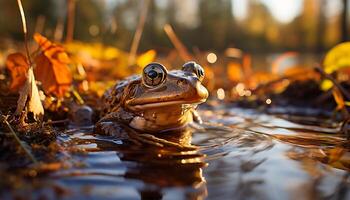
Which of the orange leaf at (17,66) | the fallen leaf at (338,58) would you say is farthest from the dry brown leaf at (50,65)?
the fallen leaf at (338,58)

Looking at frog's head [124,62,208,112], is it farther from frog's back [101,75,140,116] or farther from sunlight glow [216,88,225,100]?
sunlight glow [216,88,225,100]

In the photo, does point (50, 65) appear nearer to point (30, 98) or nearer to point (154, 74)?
point (30, 98)

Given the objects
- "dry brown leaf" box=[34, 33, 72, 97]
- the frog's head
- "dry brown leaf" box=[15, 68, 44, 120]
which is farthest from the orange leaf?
the frog's head

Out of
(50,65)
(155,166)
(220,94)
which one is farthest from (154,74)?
(220,94)

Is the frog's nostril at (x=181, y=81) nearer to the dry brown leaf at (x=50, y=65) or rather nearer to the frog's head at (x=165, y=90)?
the frog's head at (x=165, y=90)

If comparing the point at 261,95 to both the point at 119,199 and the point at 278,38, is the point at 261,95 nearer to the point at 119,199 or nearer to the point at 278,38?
the point at 119,199

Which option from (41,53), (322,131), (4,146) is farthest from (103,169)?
(322,131)
